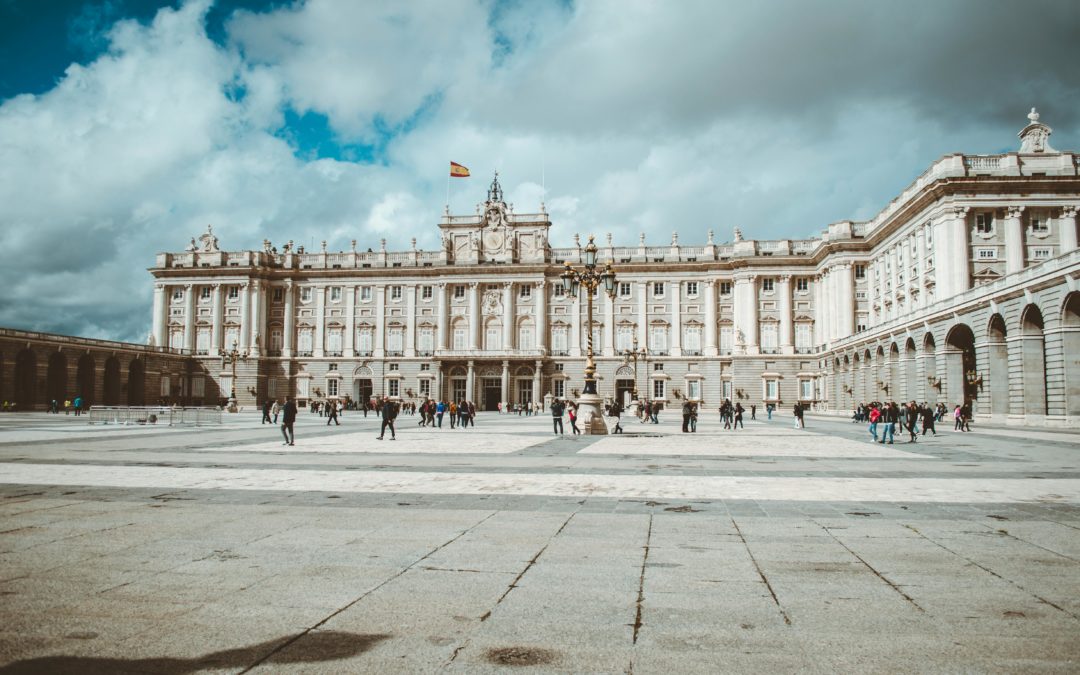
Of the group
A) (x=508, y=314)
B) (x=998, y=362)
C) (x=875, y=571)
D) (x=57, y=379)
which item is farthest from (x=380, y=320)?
(x=875, y=571)

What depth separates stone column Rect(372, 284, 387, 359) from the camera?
74.7 metres

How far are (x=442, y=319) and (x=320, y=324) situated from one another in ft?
44.6

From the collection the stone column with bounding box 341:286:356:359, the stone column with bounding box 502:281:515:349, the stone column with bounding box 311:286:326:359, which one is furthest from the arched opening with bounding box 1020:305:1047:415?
the stone column with bounding box 311:286:326:359

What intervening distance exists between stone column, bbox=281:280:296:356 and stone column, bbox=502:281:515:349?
74.2ft

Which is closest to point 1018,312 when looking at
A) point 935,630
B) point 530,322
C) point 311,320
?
point 935,630

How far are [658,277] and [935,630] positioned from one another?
68.1 m

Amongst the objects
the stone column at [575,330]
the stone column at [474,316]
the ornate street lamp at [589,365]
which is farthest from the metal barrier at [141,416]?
the stone column at [575,330]

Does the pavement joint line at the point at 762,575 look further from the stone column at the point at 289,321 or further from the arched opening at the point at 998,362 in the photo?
the stone column at the point at 289,321

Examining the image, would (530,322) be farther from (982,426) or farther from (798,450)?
(798,450)

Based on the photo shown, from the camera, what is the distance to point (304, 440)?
24531mm

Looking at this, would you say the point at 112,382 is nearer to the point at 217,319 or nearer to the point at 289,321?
the point at 217,319

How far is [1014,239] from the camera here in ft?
147

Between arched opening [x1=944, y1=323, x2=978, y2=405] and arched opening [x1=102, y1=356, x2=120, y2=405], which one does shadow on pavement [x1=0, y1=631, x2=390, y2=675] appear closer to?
arched opening [x1=944, y1=323, x2=978, y2=405]

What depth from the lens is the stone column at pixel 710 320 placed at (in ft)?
229
